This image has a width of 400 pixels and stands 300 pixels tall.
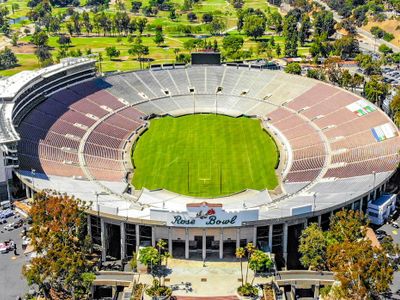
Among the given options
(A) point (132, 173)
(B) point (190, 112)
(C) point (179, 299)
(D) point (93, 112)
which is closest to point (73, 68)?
(D) point (93, 112)

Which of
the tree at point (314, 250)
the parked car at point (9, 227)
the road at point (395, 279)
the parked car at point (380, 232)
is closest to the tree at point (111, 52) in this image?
the parked car at point (9, 227)

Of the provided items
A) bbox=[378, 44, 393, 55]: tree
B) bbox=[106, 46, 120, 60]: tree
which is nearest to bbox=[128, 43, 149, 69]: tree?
bbox=[106, 46, 120, 60]: tree

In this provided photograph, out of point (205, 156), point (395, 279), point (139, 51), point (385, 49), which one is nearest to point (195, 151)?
point (205, 156)

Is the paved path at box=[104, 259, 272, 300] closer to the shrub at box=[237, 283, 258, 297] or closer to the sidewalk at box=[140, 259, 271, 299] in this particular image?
the sidewalk at box=[140, 259, 271, 299]

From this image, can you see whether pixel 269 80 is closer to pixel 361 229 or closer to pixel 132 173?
pixel 132 173

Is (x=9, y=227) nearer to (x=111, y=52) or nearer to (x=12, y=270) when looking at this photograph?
(x=12, y=270)

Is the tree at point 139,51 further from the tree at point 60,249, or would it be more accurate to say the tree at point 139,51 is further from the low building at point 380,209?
the tree at point 60,249
